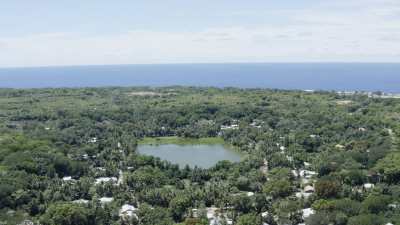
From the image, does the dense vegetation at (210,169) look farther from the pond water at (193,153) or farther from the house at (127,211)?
the pond water at (193,153)

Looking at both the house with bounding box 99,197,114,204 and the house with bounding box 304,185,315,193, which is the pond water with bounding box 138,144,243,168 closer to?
the house with bounding box 304,185,315,193

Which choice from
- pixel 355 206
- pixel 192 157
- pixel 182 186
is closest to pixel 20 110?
pixel 192 157

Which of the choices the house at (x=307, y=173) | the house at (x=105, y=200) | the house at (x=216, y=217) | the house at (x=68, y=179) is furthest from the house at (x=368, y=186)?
the house at (x=68, y=179)

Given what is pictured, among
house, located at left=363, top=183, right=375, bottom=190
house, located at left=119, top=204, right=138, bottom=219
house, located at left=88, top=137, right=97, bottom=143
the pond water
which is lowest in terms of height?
the pond water

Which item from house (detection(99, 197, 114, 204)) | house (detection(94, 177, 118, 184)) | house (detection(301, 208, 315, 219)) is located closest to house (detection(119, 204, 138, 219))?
house (detection(99, 197, 114, 204))

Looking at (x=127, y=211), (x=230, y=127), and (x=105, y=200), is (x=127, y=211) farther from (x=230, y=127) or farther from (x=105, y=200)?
(x=230, y=127)

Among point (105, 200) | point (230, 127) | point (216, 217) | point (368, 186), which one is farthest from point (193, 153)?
point (216, 217)
